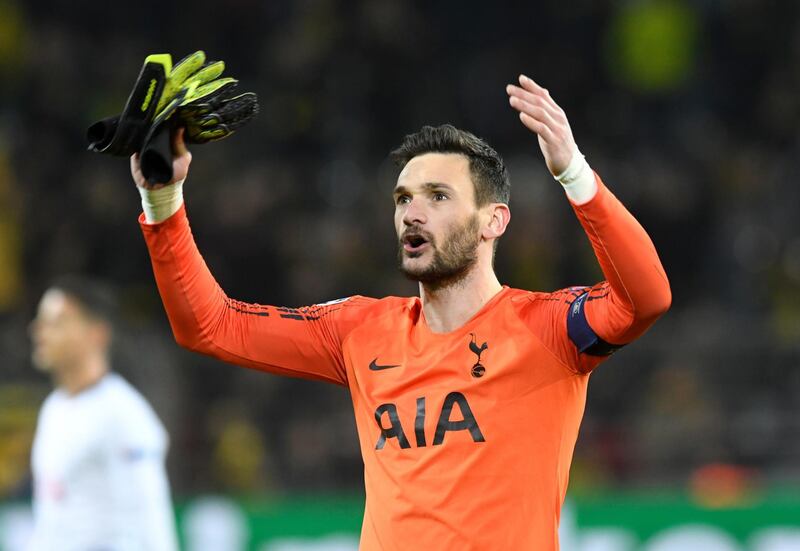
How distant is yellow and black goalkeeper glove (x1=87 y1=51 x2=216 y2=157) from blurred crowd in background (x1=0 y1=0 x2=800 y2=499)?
5.78m

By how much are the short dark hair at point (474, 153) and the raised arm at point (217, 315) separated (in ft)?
1.86

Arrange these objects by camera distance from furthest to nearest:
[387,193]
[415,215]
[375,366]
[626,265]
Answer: [387,193] < [375,366] < [415,215] < [626,265]

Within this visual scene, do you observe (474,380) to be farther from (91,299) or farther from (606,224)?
(91,299)

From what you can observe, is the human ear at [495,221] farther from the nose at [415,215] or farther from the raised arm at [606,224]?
the raised arm at [606,224]

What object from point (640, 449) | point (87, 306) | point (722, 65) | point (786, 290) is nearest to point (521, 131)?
point (722, 65)

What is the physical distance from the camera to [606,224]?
140 inches

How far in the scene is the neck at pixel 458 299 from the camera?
4.14m

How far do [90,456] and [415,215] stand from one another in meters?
2.93

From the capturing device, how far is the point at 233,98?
3871mm

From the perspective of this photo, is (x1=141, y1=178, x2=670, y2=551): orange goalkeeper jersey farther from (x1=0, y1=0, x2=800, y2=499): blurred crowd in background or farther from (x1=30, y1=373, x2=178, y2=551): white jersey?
(x1=0, y1=0, x2=800, y2=499): blurred crowd in background

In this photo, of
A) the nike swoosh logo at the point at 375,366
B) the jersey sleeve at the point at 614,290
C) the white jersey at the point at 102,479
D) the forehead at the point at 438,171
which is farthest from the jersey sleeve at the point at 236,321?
the white jersey at the point at 102,479

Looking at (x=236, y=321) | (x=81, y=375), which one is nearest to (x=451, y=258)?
(x=236, y=321)

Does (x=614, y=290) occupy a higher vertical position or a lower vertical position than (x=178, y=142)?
lower

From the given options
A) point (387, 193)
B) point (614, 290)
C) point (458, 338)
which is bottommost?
point (458, 338)
